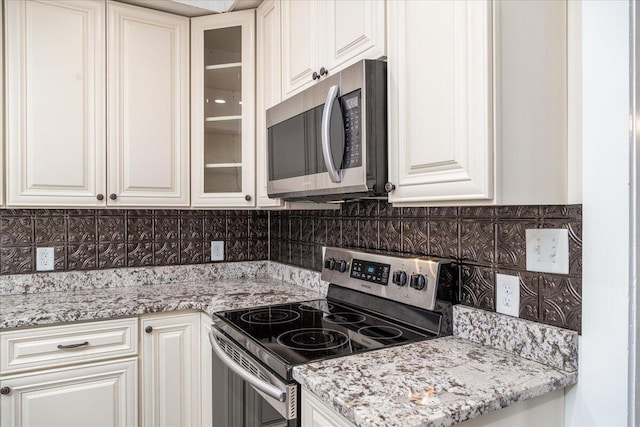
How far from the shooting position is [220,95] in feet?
6.89

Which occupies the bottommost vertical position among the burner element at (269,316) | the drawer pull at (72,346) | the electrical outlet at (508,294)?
the drawer pull at (72,346)

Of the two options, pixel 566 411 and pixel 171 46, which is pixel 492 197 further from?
pixel 171 46

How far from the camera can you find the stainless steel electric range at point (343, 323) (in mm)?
1140

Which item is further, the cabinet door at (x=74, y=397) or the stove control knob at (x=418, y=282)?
the cabinet door at (x=74, y=397)

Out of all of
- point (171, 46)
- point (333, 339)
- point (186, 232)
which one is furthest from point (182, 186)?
point (333, 339)

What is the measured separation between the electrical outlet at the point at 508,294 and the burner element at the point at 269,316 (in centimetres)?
71

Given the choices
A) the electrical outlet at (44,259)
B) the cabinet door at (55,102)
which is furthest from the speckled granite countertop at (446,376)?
the electrical outlet at (44,259)

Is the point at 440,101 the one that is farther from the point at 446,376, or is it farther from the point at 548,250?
the point at 446,376

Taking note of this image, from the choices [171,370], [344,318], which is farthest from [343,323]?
[171,370]

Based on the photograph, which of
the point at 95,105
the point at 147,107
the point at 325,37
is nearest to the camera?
the point at 325,37

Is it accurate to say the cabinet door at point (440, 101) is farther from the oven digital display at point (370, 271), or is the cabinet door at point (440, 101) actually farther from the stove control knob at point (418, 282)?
the oven digital display at point (370, 271)

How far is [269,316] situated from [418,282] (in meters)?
0.59

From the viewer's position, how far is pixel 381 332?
4.49 feet

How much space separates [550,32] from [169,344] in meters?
1.73
